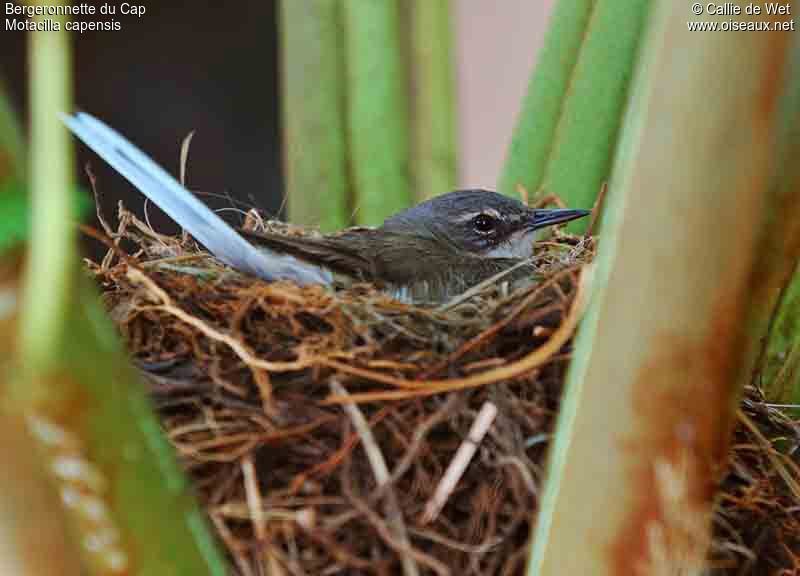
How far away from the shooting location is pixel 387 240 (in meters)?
2.51

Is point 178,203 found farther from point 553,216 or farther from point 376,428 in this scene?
point 553,216

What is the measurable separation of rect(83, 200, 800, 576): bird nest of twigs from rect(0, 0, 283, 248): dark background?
2206 millimetres

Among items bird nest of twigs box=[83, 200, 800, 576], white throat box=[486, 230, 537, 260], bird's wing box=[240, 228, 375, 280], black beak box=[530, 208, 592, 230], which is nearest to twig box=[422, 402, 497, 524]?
bird nest of twigs box=[83, 200, 800, 576]

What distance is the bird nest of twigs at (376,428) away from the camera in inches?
56.1

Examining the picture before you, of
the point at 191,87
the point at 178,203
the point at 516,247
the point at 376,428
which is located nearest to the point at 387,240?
the point at 516,247

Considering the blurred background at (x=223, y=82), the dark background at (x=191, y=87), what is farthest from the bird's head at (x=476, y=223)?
the dark background at (x=191, y=87)

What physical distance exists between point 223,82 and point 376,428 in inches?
119

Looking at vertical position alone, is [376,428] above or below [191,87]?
below

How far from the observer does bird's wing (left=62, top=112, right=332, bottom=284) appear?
173cm

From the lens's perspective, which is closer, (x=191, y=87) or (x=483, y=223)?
(x=483, y=223)

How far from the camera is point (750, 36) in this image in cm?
99

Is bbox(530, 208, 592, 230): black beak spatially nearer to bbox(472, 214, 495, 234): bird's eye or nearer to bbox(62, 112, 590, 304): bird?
bbox(62, 112, 590, 304): bird

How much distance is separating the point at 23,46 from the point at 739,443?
10.1 feet

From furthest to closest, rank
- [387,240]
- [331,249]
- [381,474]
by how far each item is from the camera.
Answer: [387,240], [331,249], [381,474]
